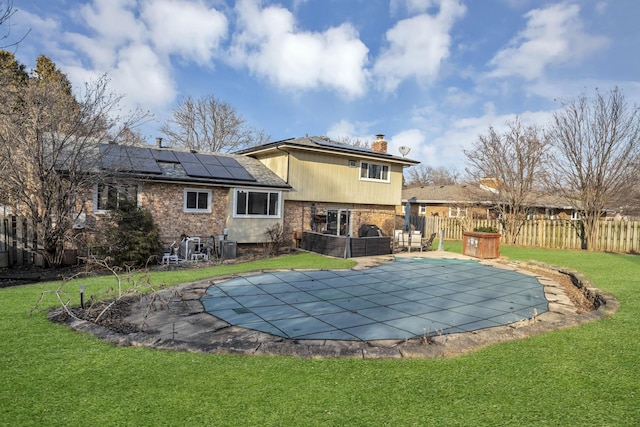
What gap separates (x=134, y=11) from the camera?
1287cm

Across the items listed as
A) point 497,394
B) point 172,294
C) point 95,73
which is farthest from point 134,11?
point 497,394

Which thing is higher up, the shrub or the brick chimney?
the brick chimney

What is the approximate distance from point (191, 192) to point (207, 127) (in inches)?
879

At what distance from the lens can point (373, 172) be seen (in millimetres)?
20562

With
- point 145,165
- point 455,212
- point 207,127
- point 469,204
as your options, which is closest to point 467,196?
point 469,204

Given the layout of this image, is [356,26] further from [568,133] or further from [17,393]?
[17,393]

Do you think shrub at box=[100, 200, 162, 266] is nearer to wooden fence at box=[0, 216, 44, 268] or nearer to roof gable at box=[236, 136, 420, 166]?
wooden fence at box=[0, 216, 44, 268]

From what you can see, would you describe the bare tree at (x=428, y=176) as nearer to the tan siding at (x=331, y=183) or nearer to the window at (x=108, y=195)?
the tan siding at (x=331, y=183)

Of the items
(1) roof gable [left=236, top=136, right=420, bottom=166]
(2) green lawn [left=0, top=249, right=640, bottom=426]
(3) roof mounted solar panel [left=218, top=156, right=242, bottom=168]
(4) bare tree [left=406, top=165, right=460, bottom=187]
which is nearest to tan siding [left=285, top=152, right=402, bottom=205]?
(1) roof gable [left=236, top=136, right=420, bottom=166]

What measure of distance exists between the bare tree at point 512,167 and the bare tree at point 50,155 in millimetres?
20548

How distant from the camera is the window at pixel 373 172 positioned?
2009cm

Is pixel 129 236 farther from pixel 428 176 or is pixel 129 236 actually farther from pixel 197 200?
pixel 428 176

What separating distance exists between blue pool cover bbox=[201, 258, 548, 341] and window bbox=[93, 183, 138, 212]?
6626mm

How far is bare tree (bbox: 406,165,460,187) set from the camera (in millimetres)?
53281
